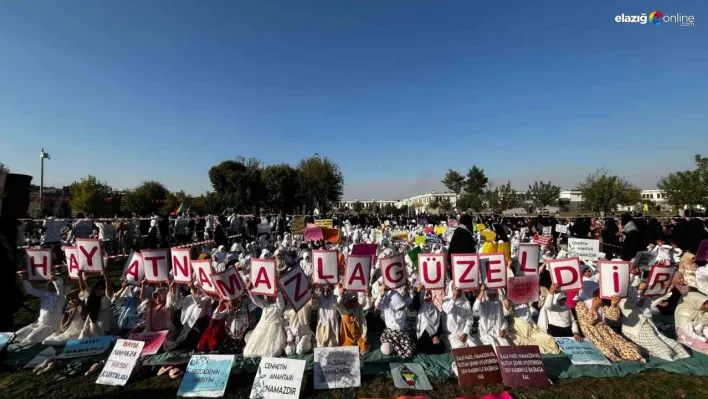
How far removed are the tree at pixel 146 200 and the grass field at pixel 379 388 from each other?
53.6 m

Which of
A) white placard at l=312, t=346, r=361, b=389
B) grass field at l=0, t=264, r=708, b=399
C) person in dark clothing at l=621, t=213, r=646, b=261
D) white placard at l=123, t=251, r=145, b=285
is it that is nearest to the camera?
grass field at l=0, t=264, r=708, b=399

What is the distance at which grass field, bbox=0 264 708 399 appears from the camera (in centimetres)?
490

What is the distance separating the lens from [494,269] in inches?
233

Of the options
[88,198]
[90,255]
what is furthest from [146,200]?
[90,255]

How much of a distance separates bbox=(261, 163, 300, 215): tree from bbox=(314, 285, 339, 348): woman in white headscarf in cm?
4093

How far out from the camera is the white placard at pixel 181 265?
20.7 ft

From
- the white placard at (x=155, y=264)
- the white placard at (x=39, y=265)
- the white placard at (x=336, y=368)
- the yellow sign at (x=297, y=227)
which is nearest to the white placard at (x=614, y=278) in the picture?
the white placard at (x=336, y=368)

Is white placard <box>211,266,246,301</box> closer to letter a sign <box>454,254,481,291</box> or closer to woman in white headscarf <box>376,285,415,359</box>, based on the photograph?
woman in white headscarf <box>376,285,415,359</box>

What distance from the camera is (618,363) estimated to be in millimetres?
5738

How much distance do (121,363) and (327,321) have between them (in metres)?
3.32

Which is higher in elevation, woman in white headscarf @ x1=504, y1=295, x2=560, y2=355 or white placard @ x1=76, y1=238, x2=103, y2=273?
white placard @ x1=76, y1=238, x2=103, y2=273

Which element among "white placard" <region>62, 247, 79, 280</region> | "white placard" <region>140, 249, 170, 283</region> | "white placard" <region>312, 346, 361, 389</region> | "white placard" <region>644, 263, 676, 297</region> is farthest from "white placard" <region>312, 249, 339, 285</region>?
"white placard" <region>644, 263, 676, 297</region>

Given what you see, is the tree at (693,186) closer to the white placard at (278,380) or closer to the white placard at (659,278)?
the white placard at (659,278)

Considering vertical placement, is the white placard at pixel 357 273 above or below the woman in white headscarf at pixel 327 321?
above
